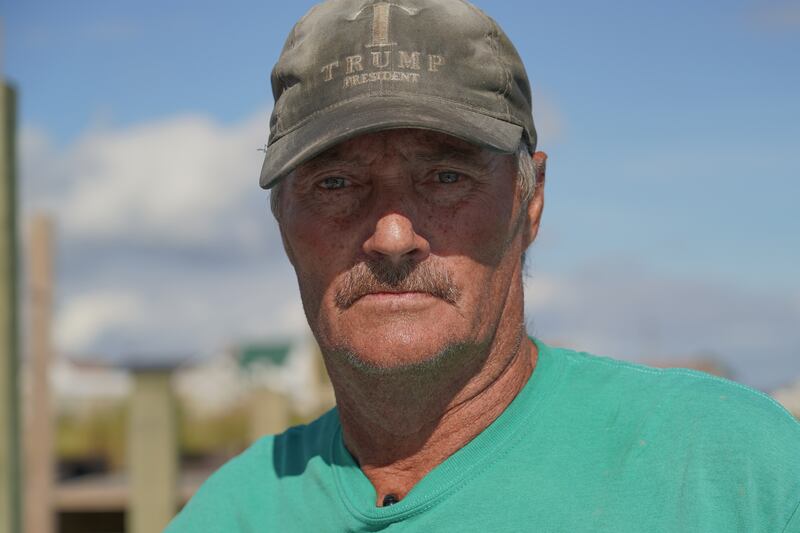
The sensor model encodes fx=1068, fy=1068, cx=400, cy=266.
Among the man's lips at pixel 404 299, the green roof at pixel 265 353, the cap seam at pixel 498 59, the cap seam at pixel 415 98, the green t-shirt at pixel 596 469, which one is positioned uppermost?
the green roof at pixel 265 353

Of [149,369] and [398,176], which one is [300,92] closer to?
[398,176]

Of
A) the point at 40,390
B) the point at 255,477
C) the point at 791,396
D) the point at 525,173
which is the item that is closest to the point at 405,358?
the point at 525,173

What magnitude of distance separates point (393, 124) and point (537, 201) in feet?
1.67

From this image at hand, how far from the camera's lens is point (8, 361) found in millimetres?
3932

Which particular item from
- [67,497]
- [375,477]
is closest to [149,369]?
[67,497]

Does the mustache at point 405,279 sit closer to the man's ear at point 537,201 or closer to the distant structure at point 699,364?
the man's ear at point 537,201

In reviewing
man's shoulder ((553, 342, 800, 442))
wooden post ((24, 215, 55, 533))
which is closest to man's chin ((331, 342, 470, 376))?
man's shoulder ((553, 342, 800, 442))

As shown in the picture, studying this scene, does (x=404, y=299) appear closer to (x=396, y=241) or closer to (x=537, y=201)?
(x=396, y=241)

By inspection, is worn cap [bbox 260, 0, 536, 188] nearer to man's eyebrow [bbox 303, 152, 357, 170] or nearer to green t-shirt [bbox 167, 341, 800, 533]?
man's eyebrow [bbox 303, 152, 357, 170]

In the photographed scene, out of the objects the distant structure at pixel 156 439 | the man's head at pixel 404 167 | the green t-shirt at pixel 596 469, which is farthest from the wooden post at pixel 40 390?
the man's head at pixel 404 167

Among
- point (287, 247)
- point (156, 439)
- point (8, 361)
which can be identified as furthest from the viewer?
point (156, 439)

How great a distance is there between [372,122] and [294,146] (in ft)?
0.66

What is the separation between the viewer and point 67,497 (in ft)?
23.5

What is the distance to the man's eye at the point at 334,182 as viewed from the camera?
7.00 feet
